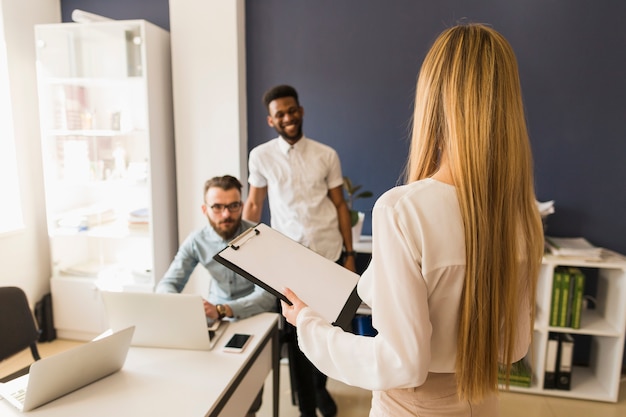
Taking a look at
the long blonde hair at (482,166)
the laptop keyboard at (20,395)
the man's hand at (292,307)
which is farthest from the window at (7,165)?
the long blonde hair at (482,166)

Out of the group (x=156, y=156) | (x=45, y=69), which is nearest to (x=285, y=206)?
(x=156, y=156)

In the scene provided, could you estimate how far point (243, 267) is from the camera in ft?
4.04

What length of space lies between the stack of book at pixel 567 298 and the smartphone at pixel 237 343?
78.2 inches

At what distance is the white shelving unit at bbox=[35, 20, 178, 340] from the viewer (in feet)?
10.1

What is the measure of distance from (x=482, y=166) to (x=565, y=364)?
251 centimetres

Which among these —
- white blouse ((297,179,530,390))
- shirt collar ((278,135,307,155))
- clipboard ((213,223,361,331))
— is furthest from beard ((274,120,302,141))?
white blouse ((297,179,530,390))

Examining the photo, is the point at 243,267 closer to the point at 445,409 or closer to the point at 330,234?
the point at 445,409

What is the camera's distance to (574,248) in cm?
263

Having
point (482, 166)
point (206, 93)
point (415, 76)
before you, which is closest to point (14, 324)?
point (206, 93)

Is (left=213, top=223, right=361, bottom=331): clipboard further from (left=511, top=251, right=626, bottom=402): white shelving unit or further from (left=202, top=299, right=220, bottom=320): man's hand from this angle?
(left=511, top=251, right=626, bottom=402): white shelving unit

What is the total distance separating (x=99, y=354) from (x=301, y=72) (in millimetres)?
2446

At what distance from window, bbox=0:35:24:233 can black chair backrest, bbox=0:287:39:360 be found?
145cm

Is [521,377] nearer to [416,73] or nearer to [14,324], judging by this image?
[416,73]

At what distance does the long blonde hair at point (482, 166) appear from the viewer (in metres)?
0.79
